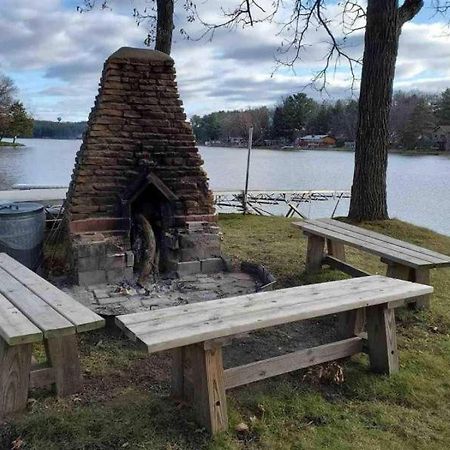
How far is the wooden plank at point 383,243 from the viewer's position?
3.84 meters

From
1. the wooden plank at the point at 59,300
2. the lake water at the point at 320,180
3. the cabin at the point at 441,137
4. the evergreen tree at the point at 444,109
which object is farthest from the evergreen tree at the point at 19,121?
the wooden plank at the point at 59,300

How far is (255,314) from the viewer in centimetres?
243

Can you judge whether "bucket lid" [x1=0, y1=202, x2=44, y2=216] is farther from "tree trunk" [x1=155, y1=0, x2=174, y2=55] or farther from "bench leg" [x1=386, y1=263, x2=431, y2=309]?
"tree trunk" [x1=155, y1=0, x2=174, y2=55]

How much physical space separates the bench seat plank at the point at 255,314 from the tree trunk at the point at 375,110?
170 inches

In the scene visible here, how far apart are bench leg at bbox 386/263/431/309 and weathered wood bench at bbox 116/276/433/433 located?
3.18 feet

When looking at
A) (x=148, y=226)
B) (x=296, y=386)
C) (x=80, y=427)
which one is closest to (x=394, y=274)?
(x=296, y=386)

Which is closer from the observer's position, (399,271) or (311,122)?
(399,271)

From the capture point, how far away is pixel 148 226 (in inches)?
180

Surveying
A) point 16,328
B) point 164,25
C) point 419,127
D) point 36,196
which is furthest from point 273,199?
point 419,127

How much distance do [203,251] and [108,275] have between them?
3.05 feet

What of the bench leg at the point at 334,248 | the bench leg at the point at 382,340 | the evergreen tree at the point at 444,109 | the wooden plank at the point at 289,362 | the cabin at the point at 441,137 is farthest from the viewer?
the evergreen tree at the point at 444,109

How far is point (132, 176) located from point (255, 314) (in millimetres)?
2360

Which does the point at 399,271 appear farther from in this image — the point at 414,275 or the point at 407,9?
the point at 407,9

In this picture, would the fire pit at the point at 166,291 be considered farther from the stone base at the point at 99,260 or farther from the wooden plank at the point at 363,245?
the wooden plank at the point at 363,245
